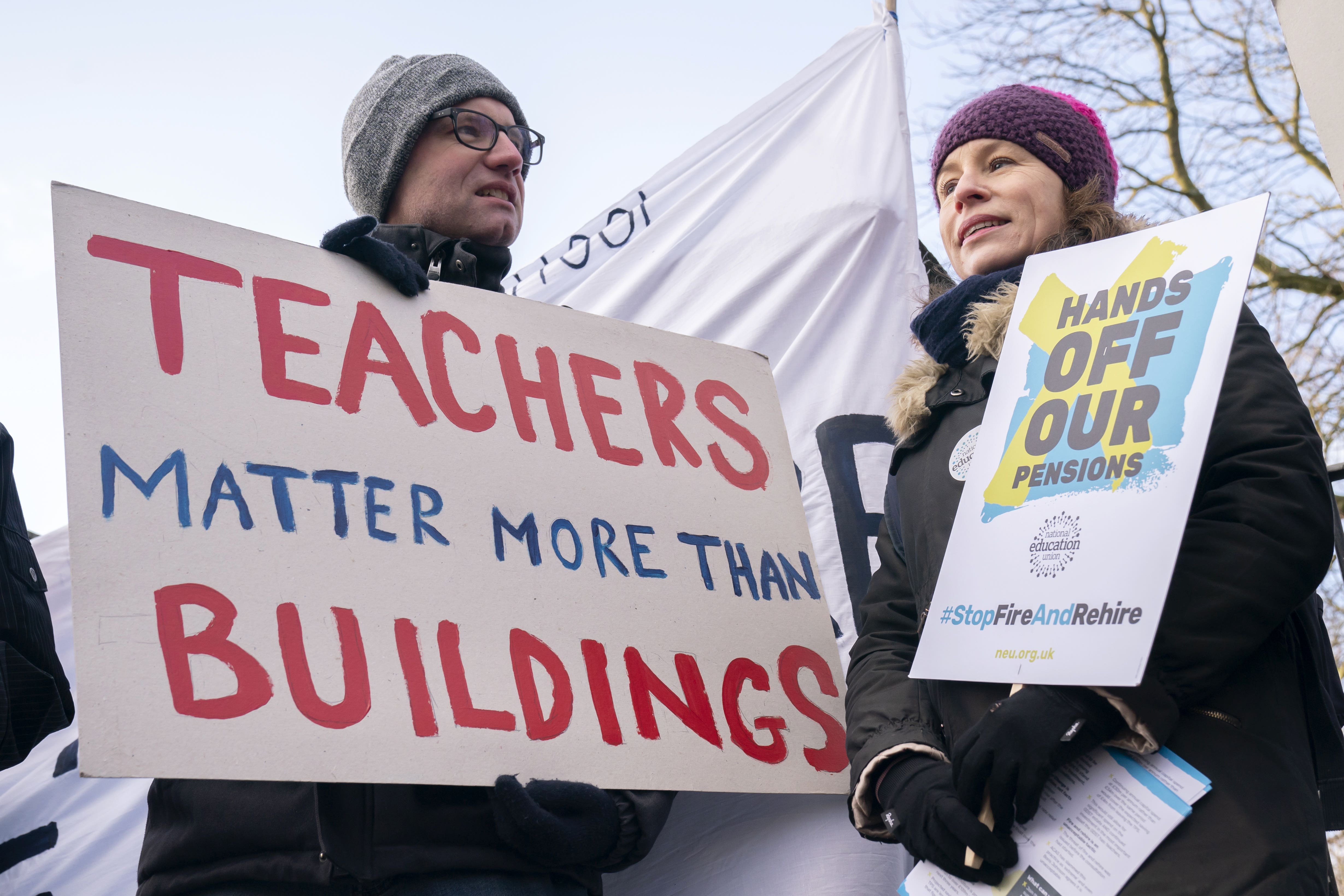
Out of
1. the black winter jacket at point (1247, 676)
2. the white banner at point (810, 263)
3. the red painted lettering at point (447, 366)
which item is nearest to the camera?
the black winter jacket at point (1247, 676)

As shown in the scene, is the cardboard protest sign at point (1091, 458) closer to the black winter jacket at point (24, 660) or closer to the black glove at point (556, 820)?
the black glove at point (556, 820)

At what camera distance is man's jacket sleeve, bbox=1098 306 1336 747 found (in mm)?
1250

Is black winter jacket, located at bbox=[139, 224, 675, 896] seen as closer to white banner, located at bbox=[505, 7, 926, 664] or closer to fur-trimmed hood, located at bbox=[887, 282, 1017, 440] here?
fur-trimmed hood, located at bbox=[887, 282, 1017, 440]

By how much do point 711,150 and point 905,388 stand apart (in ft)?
5.65

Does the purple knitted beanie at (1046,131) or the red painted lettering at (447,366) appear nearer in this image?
the red painted lettering at (447,366)

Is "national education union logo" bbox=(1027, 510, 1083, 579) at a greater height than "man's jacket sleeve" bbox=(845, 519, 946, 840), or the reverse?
"national education union logo" bbox=(1027, 510, 1083, 579)

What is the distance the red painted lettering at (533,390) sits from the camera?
184 centimetres

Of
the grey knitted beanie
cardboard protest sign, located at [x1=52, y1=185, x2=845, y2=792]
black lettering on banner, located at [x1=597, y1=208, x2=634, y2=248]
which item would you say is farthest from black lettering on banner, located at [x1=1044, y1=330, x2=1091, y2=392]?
black lettering on banner, located at [x1=597, y1=208, x2=634, y2=248]

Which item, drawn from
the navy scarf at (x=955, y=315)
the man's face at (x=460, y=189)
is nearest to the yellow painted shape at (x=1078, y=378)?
the navy scarf at (x=955, y=315)

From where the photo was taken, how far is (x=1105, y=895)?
1.22m

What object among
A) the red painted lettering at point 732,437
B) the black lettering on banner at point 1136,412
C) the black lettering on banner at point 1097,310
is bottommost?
the red painted lettering at point 732,437

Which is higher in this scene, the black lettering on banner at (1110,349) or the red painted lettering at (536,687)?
the black lettering on banner at (1110,349)

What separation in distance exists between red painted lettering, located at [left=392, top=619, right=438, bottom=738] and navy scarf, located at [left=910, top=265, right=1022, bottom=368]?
93 cm

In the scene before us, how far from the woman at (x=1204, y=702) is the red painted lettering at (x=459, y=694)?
1.68 feet
